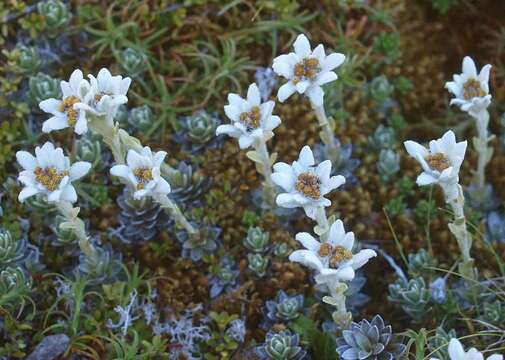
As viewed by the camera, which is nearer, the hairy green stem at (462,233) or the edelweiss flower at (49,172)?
the edelweiss flower at (49,172)

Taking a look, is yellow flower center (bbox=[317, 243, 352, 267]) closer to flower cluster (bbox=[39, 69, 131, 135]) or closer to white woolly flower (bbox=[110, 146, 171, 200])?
white woolly flower (bbox=[110, 146, 171, 200])

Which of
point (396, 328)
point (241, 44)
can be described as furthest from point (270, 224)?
point (241, 44)

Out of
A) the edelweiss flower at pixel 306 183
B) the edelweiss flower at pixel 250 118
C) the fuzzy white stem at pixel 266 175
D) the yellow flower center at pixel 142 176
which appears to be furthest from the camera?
the fuzzy white stem at pixel 266 175

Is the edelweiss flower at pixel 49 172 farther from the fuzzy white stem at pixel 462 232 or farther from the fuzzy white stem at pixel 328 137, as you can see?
the fuzzy white stem at pixel 462 232

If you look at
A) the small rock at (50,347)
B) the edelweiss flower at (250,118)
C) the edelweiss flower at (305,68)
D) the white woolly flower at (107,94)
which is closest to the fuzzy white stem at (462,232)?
the edelweiss flower at (305,68)

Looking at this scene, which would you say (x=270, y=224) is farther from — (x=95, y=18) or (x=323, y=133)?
(x=95, y=18)

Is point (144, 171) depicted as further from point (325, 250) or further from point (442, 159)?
point (442, 159)

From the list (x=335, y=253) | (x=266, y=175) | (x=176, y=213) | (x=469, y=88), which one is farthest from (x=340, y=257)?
(x=469, y=88)
